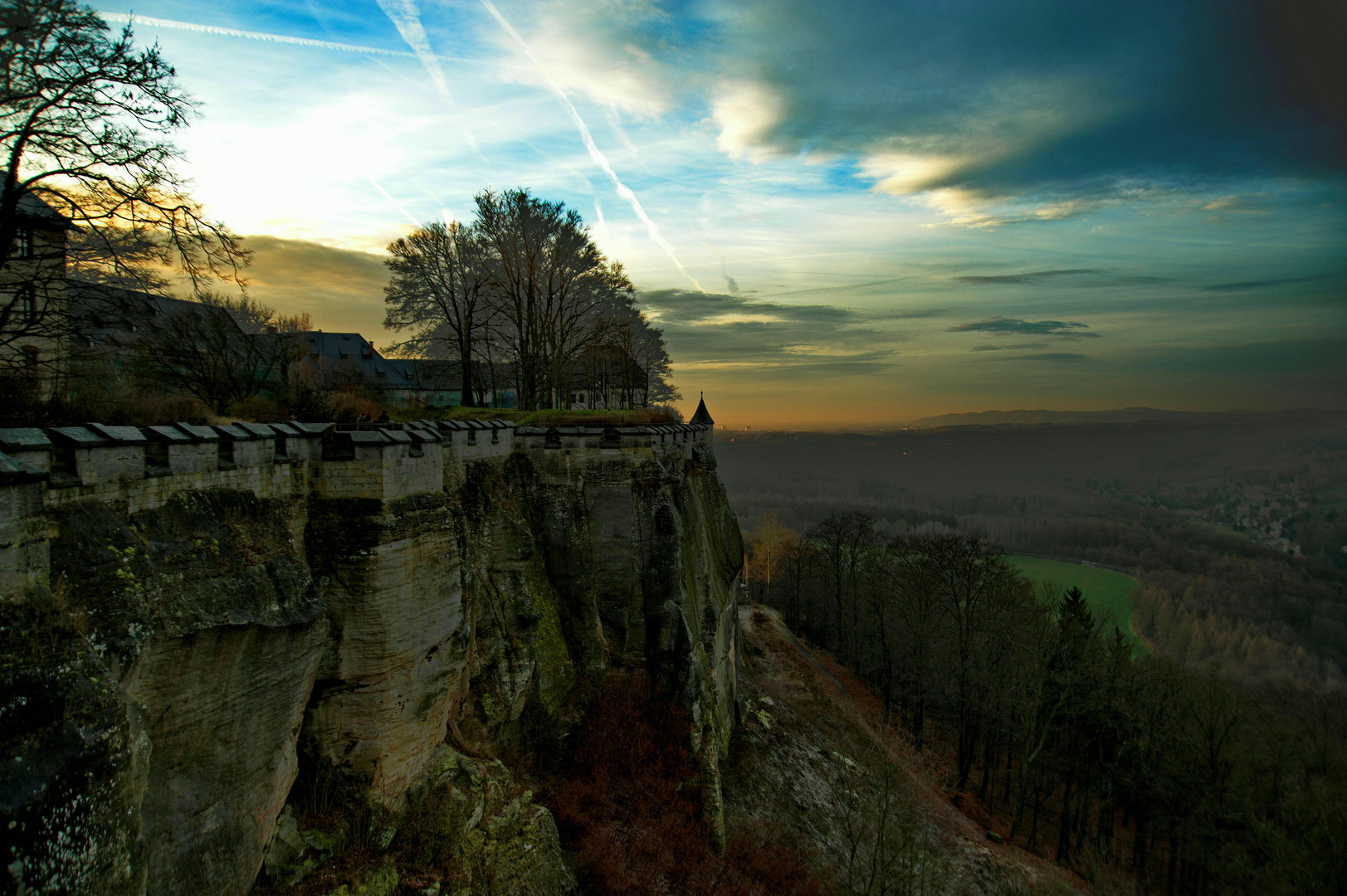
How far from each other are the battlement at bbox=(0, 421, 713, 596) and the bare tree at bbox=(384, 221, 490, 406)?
1348cm

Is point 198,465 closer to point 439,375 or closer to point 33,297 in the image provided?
point 33,297

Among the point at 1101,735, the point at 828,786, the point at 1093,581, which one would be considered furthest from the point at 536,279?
the point at 1093,581

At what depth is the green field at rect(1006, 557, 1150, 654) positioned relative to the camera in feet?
204

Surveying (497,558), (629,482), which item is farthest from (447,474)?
(629,482)

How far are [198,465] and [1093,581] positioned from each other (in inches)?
3744

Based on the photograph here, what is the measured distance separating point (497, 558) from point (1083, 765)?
28293mm

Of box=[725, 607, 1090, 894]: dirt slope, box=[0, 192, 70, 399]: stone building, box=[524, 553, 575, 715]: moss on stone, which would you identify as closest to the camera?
box=[0, 192, 70, 399]: stone building

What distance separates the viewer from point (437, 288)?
2495cm

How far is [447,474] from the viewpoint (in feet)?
39.8

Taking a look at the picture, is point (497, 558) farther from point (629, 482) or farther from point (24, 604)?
point (24, 604)

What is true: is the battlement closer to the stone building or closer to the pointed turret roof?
the stone building

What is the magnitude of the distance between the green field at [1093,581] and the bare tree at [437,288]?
6230 cm

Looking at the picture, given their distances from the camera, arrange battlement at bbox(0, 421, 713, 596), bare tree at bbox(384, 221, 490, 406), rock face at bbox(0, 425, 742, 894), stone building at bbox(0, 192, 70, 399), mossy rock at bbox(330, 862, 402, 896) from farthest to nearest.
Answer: bare tree at bbox(384, 221, 490, 406), mossy rock at bbox(330, 862, 402, 896), stone building at bbox(0, 192, 70, 399), battlement at bbox(0, 421, 713, 596), rock face at bbox(0, 425, 742, 894)

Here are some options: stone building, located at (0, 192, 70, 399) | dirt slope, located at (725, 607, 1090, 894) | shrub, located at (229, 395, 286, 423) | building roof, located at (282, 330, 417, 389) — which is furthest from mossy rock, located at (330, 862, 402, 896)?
building roof, located at (282, 330, 417, 389)
